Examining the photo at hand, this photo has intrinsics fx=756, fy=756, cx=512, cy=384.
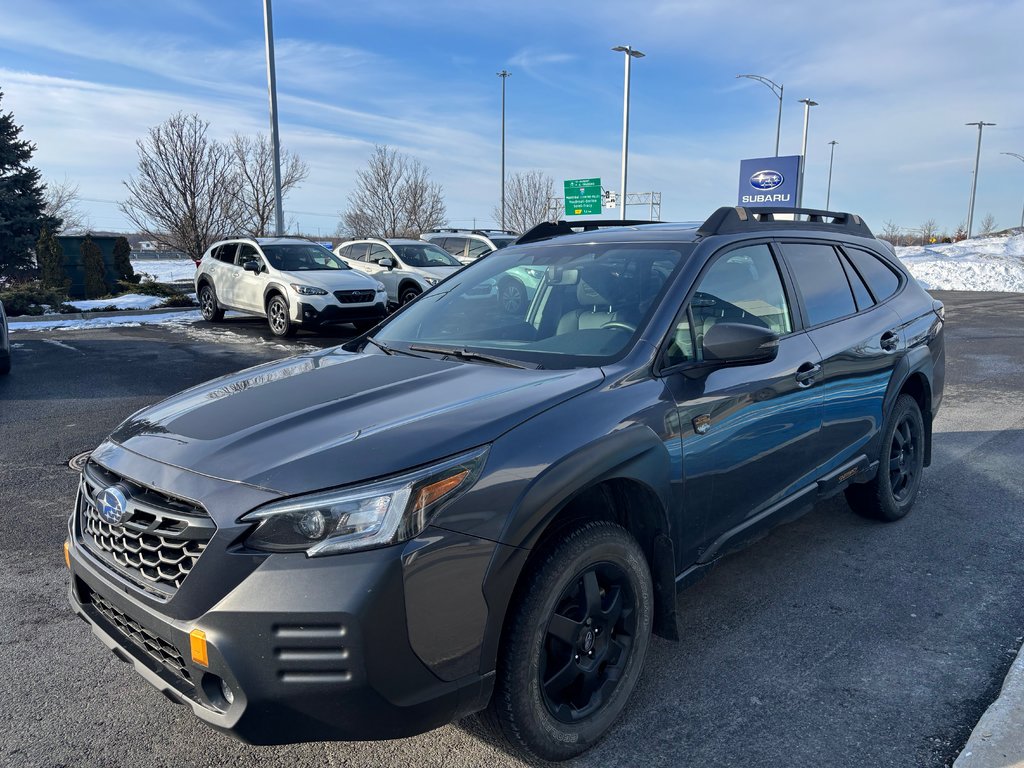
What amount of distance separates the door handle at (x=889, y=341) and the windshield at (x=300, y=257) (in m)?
11.6

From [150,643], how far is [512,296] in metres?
2.17

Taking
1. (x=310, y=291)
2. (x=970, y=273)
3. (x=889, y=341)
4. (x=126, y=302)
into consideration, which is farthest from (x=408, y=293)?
(x=970, y=273)

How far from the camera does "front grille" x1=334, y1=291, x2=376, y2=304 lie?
13.3 meters

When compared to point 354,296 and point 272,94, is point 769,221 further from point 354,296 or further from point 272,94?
point 272,94

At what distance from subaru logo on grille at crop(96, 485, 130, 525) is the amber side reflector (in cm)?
49

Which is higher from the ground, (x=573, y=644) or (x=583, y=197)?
(x=583, y=197)

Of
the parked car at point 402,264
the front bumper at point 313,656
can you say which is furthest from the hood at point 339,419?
the parked car at point 402,264

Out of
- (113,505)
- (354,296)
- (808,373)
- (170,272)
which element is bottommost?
(170,272)

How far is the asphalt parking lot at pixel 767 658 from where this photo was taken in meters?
2.57

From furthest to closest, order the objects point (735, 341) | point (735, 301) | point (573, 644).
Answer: point (735, 301) → point (735, 341) → point (573, 644)

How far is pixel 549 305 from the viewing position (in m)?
3.46

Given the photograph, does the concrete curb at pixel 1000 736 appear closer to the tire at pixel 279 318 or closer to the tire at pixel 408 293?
the tire at pixel 279 318

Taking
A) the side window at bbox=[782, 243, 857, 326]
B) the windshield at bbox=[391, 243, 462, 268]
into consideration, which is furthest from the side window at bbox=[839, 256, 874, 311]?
the windshield at bbox=[391, 243, 462, 268]

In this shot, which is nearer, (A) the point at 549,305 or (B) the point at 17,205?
(A) the point at 549,305
